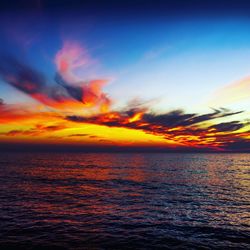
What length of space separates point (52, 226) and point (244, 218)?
1940 cm

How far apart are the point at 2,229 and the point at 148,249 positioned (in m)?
12.8

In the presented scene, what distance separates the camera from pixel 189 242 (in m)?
21.3

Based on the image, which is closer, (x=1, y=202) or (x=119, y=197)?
(x=1, y=202)

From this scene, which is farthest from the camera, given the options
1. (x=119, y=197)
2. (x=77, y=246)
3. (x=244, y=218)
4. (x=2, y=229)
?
(x=119, y=197)

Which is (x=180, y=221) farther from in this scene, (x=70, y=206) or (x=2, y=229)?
(x=2, y=229)

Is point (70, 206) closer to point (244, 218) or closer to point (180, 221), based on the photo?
point (180, 221)

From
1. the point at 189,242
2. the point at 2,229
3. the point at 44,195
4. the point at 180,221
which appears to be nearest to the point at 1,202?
the point at 44,195

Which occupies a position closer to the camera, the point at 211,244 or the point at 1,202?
the point at 211,244

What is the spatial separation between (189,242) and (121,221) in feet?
25.4

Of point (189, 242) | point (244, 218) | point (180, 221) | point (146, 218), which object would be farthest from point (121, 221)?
point (244, 218)

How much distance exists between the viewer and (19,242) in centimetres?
2059

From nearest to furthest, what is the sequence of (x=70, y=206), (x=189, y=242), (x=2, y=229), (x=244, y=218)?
1. (x=189, y=242)
2. (x=2, y=229)
3. (x=244, y=218)
4. (x=70, y=206)

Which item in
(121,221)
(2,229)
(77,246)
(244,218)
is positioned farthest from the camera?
(244,218)

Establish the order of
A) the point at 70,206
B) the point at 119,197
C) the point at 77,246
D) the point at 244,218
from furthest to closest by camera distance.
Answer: the point at 119,197, the point at 70,206, the point at 244,218, the point at 77,246
